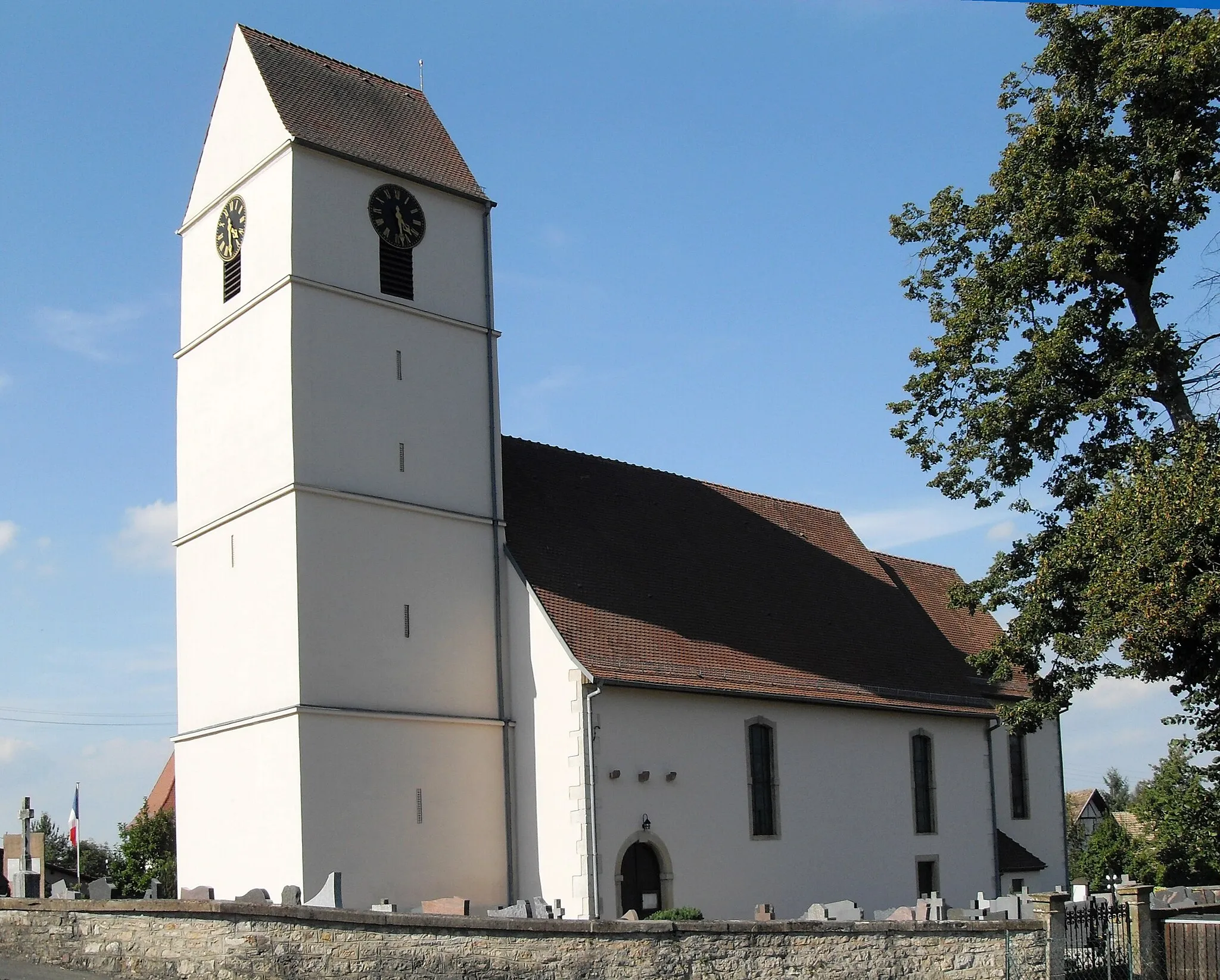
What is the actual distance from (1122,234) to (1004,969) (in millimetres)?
10912

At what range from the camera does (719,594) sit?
28.3 m

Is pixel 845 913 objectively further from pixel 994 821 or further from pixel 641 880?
pixel 994 821

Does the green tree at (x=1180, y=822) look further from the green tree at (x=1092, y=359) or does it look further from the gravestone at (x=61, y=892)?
the gravestone at (x=61, y=892)

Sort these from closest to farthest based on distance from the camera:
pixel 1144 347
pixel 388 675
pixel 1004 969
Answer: pixel 1004 969, pixel 1144 347, pixel 388 675

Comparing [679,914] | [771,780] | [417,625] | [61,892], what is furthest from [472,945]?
[771,780]

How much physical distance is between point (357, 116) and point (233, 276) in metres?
3.65

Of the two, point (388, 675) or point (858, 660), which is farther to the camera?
point (858, 660)

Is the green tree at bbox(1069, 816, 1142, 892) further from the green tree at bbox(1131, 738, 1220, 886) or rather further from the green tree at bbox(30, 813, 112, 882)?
the green tree at bbox(30, 813, 112, 882)

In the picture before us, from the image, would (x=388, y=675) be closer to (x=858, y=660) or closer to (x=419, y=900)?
(x=419, y=900)

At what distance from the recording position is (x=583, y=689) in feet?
75.6

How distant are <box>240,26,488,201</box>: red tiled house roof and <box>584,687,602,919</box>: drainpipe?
9.69 m

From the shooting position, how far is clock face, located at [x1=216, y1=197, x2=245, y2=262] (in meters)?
24.5

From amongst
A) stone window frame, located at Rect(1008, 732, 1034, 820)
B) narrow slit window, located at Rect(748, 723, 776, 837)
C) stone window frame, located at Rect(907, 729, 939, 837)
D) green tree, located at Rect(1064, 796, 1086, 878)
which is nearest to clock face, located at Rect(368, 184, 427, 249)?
narrow slit window, located at Rect(748, 723, 776, 837)

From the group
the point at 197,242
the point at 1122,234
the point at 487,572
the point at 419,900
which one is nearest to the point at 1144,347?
the point at 1122,234
